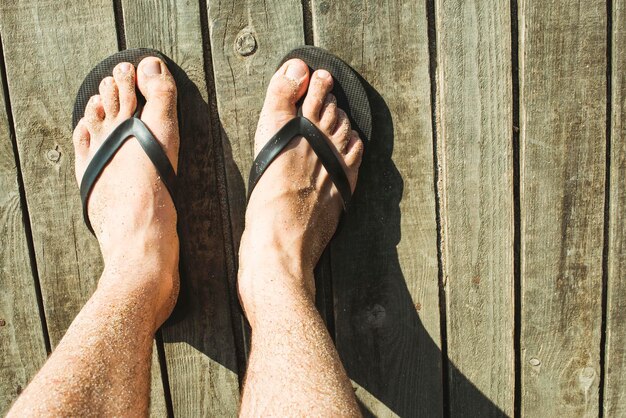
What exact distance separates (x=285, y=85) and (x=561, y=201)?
26.9 inches

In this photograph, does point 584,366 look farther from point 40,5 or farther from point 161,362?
point 40,5

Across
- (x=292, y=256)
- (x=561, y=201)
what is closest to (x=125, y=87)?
(x=292, y=256)

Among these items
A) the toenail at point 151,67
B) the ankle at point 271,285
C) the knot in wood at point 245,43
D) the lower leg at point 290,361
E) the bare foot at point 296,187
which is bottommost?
the lower leg at point 290,361

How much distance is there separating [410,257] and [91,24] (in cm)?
89

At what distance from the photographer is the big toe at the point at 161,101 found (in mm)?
1299

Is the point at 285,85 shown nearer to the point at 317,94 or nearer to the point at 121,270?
the point at 317,94

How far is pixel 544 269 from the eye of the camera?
1.38 m

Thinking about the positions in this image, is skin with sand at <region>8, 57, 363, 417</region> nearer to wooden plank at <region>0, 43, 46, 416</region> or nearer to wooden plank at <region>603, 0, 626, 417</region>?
wooden plank at <region>0, 43, 46, 416</region>

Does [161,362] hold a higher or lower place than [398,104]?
lower

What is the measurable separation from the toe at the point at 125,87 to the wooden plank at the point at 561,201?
87cm

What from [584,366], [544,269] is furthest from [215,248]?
[584,366]

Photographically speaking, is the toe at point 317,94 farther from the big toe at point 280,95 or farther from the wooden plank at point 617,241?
the wooden plank at point 617,241

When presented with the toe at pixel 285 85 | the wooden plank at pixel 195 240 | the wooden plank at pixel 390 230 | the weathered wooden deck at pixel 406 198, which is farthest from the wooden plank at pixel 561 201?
the wooden plank at pixel 195 240

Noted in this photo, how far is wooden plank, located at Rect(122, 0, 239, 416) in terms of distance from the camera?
130cm
